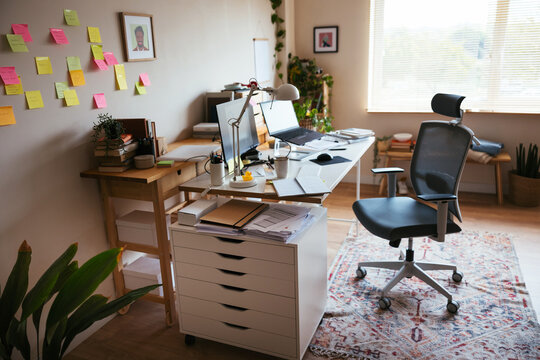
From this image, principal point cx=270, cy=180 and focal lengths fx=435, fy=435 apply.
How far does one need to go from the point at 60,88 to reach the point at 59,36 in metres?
0.25

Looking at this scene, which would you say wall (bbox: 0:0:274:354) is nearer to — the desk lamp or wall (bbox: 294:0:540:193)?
the desk lamp

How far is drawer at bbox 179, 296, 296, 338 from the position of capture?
80.1 inches

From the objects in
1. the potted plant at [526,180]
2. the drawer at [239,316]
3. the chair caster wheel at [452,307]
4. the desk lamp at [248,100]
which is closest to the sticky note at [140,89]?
the desk lamp at [248,100]

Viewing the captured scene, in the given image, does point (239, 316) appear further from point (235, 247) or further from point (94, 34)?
point (94, 34)

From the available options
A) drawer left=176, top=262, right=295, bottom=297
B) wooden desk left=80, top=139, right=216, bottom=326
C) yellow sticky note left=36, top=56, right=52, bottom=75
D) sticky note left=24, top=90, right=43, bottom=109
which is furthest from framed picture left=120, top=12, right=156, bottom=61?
drawer left=176, top=262, right=295, bottom=297

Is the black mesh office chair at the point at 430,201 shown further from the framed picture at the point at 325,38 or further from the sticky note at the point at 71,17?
the framed picture at the point at 325,38

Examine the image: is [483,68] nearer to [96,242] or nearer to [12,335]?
[96,242]

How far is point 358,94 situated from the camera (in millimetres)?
4711

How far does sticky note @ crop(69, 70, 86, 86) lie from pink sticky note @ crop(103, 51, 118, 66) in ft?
0.64

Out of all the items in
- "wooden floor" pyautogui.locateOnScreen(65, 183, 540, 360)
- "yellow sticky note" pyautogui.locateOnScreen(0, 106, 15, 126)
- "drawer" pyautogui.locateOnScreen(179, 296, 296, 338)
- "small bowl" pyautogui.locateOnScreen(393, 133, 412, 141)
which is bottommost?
"wooden floor" pyautogui.locateOnScreen(65, 183, 540, 360)

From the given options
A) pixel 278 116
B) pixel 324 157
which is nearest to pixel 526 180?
pixel 324 157

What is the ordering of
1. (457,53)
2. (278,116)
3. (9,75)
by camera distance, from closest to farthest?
(9,75) → (278,116) → (457,53)

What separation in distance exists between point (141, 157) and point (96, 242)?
0.57 metres

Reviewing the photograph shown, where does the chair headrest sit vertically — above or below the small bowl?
above
